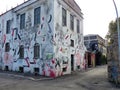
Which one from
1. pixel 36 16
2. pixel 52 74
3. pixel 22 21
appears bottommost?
pixel 52 74

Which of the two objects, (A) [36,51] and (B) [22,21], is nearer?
(A) [36,51]

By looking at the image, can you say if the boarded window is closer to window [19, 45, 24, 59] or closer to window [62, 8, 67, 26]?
window [62, 8, 67, 26]

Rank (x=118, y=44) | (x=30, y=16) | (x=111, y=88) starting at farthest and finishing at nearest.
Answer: (x=30, y=16) < (x=118, y=44) < (x=111, y=88)

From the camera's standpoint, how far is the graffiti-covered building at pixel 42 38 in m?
18.5

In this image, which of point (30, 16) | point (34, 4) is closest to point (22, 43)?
point (30, 16)

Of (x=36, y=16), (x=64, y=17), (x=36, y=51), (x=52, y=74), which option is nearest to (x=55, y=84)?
(x=52, y=74)

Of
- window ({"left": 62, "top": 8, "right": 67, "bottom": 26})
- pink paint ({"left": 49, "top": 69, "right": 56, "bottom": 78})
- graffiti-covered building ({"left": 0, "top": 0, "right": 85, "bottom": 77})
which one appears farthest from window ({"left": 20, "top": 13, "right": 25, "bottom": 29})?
pink paint ({"left": 49, "top": 69, "right": 56, "bottom": 78})

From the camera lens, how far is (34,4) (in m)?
20.3

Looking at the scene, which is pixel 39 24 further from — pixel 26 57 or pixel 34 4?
pixel 26 57

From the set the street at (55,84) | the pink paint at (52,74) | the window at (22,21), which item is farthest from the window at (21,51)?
the street at (55,84)

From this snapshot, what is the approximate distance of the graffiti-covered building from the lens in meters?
18.5

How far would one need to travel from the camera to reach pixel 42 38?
19188 mm

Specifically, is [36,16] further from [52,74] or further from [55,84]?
[55,84]

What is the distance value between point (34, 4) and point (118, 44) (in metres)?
10.6
